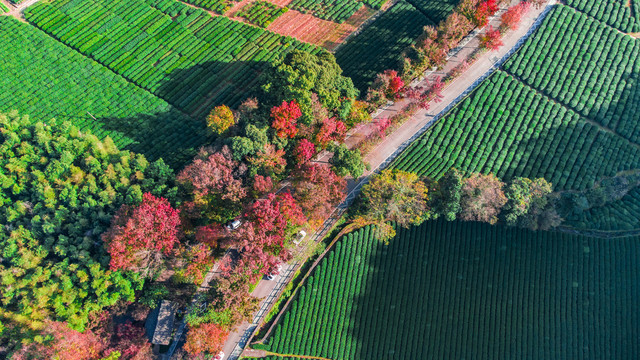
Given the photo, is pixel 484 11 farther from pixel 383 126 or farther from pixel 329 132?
pixel 329 132

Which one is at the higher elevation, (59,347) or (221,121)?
(221,121)

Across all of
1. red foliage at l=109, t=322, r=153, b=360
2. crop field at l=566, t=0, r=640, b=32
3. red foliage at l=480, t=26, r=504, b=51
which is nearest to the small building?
red foliage at l=109, t=322, r=153, b=360

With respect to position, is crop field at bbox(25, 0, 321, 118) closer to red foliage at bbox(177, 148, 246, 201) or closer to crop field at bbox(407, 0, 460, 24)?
red foliage at bbox(177, 148, 246, 201)

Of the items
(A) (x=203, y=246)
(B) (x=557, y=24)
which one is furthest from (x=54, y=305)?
(B) (x=557, y=24)

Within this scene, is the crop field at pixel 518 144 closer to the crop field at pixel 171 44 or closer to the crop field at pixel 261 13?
the crop field at pixel 171 44

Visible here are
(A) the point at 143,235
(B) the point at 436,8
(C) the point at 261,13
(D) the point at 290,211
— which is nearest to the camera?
(A) the point at 143,235

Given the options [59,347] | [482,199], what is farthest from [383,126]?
[59,347]
